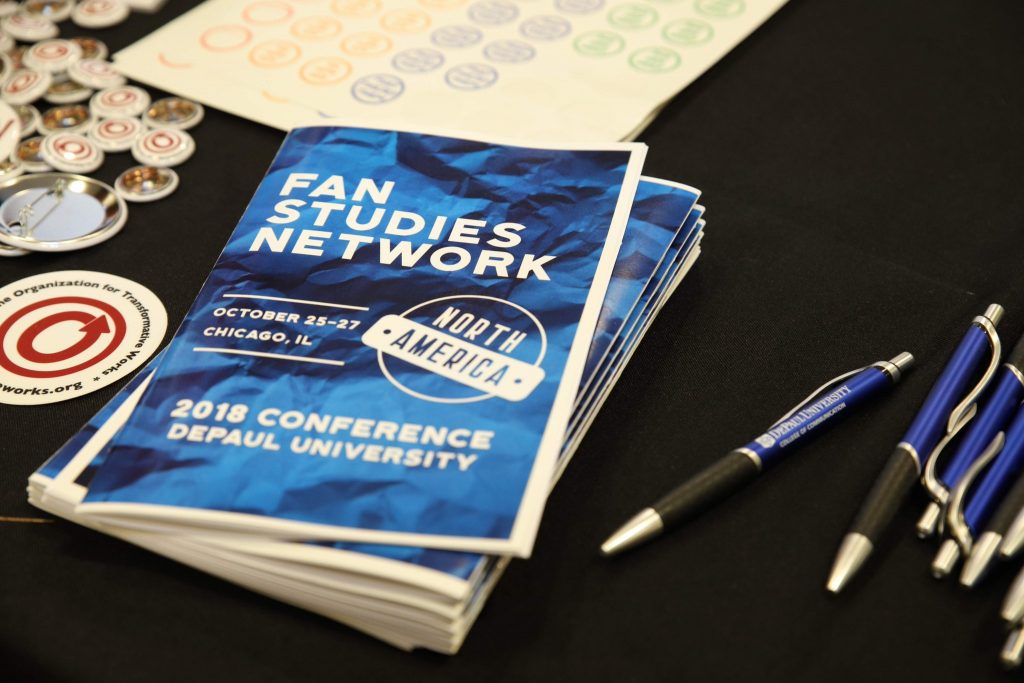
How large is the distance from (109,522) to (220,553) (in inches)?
2.6

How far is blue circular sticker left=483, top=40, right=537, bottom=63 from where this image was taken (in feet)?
2.90

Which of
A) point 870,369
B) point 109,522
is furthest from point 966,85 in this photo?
point 109,522

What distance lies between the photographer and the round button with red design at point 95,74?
2.78ft

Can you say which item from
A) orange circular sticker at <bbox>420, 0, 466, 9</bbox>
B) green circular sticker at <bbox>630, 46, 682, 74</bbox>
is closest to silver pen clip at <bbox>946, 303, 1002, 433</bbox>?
green circular sticker at <bbox>630, 46, 682, 74</bbox>

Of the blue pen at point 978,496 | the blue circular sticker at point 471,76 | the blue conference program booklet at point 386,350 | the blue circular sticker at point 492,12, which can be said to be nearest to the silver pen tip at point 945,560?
the blue pen at point 978,496

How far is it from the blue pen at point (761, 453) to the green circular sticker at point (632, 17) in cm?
46

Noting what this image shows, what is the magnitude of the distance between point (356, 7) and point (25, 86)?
1.03ft

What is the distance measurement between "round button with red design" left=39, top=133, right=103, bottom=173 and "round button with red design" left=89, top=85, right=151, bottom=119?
0.04 m

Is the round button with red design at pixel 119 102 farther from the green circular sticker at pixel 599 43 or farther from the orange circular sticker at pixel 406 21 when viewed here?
the green circular sticker at pixel 599 43

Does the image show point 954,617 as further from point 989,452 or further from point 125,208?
point 125,208

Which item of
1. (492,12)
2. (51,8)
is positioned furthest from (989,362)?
(51,8)

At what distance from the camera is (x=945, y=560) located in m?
0.50

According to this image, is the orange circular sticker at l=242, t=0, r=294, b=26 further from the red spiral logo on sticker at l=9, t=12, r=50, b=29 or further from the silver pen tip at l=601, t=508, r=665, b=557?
the silver pen tip at l=601, t=508, r=665, b=557

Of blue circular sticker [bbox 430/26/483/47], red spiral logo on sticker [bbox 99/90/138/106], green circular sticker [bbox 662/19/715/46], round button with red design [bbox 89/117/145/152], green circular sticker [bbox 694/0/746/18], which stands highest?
green circular sticker [bbox 694/0/746/18]
